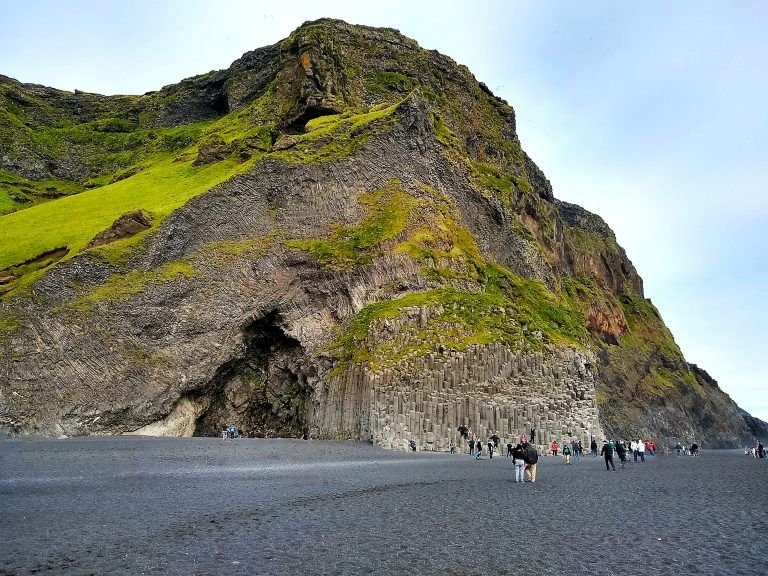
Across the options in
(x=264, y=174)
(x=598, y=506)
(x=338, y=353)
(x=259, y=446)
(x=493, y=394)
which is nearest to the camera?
(x=598, y=506)

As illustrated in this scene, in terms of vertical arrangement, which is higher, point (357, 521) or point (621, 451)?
point (621, 451)

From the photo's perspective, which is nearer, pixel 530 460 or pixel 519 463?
pixel 530 460

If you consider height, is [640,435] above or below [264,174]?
below

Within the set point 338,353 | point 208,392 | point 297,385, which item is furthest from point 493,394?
point 208,392

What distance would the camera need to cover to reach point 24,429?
3759 cm

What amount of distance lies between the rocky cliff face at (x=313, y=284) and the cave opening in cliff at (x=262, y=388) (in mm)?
178

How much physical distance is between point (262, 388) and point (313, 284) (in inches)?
382

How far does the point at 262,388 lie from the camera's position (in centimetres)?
4881

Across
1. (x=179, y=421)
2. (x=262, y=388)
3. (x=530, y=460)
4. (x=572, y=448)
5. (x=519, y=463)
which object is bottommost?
(x=572, y=448)

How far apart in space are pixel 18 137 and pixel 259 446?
92.7 m

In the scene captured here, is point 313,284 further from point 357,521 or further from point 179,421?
point 357,521

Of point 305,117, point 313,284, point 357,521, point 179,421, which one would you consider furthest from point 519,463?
point 305,117

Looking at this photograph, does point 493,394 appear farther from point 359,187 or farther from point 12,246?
point 12,246

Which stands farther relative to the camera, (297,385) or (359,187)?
(359,187)
